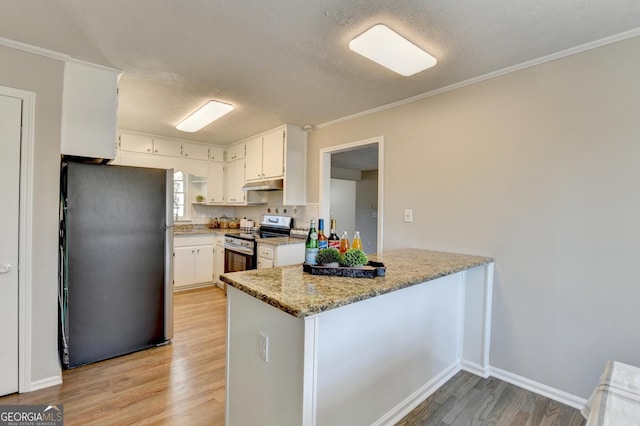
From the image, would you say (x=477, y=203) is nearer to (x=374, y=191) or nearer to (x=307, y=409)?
(x=307, y=409)

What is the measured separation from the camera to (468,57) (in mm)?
2129

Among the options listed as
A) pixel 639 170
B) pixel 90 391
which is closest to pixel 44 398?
pixel 90 391

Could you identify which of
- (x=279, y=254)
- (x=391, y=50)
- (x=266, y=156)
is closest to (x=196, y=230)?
(x=266, y=156)

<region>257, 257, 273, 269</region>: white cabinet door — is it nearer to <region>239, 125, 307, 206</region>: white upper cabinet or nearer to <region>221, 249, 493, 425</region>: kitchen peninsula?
<region>239, 125, 307, 206</region>: white upper cabinet

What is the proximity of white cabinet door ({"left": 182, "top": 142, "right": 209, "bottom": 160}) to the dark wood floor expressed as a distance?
3.22 m

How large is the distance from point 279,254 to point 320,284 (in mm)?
2149

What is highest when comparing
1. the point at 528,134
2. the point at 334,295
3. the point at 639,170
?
the point at 528,134

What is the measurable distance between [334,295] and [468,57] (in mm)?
1935

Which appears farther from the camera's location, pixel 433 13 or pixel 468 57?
pixel 468 57

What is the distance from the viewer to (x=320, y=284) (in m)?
1.48

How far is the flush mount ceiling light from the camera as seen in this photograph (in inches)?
71.2

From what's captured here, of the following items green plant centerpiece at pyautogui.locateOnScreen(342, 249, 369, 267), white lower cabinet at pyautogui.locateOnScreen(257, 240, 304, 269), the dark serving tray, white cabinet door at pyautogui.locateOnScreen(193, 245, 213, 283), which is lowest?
white cabinet door at pyautogui.locateOnScreen(193, 245, 213, 283)

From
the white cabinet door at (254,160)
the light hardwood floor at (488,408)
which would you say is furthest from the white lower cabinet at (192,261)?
the light hardwood floor at (488,408)

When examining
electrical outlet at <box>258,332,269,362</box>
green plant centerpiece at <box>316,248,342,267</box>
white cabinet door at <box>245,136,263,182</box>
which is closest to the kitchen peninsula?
electrical outlet at <box>258,332,269,362</box>
